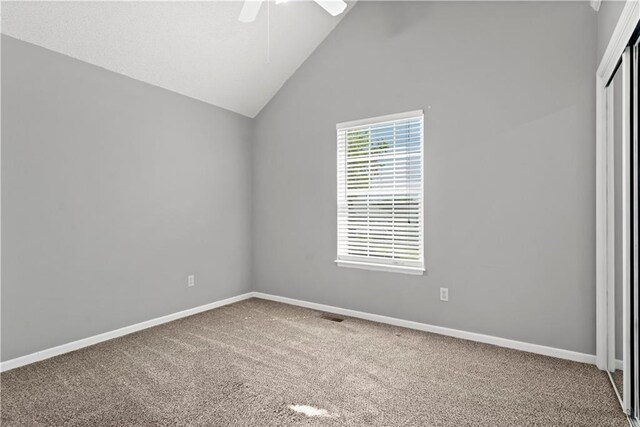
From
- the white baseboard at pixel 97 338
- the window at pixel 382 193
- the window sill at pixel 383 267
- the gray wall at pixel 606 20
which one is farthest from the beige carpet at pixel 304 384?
the gray wall at pixel 606 20

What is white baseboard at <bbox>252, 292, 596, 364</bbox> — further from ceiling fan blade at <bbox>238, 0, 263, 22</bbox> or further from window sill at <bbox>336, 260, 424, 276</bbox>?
ceiling fan blade at <bbox>238, 0, 263, 22</bbox>

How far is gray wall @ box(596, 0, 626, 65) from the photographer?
204cm

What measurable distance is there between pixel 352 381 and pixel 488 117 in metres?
2.43

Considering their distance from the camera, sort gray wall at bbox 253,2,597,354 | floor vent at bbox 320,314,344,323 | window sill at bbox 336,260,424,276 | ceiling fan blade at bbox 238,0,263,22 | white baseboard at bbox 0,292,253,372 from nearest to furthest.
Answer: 1. ceiling fan blade at bbox 238,0,263,22
2. white baseboard at bbox 0,292,253,372
3. gray wall at bbox 253,2,597,354
4. window sill at bbox 336,260,424,276
5. floor vent at bbox 320,314,344,323

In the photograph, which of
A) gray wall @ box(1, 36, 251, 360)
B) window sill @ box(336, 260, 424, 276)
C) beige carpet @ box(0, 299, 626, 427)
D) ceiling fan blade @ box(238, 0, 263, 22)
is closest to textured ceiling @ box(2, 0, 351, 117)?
gray wall @ box(1, 36, 251, 360)

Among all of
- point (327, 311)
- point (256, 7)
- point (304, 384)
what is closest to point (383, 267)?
point (327, 311)

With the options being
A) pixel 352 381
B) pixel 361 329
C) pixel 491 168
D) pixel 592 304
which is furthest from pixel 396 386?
pixel 491 168

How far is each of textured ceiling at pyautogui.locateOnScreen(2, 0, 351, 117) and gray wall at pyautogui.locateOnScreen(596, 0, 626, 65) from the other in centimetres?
241

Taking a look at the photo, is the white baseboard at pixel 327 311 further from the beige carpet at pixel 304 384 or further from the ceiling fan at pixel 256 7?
the ceiling fan at pixel 256 7

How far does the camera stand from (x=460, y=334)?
10.4 feet

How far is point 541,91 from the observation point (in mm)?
2799

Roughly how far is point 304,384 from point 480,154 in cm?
237

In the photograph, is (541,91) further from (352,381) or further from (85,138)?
(85,138)

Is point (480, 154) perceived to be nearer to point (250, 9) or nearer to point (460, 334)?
point (460, 334)
